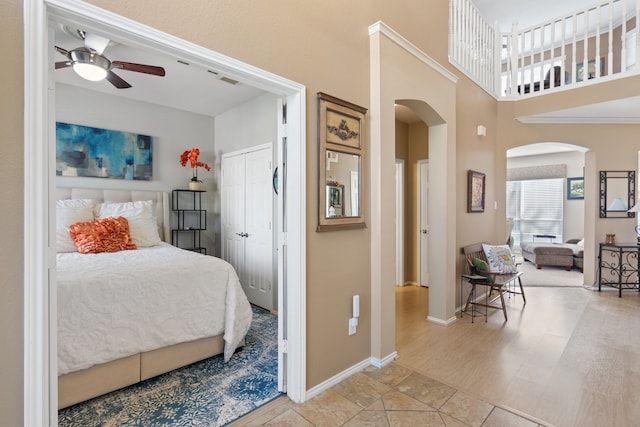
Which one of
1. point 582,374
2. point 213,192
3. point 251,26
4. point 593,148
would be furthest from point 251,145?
point 593,148

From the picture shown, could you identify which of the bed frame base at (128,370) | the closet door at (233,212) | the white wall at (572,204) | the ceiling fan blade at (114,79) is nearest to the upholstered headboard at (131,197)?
the closet door at (233,212)

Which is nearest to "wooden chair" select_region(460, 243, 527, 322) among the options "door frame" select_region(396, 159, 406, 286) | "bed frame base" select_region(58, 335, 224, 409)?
"door frame" select_region(396, 159, 406, 286)

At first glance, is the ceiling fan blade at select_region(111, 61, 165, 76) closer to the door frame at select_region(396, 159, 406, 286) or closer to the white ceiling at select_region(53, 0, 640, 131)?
the white ceiling at select_region(53, 0, 640, 131)

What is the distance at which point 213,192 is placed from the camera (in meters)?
5.12

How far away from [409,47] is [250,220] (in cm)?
278

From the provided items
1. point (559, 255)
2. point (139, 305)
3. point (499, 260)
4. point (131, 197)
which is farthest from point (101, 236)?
point (559, 255)

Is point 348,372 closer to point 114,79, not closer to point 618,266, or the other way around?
point 114,79

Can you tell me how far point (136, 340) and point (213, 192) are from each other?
3.16m

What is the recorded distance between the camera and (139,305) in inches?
88.8

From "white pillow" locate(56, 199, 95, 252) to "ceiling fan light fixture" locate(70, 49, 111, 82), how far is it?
1.66 metres

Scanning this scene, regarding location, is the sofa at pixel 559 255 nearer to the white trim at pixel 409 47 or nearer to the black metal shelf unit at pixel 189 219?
the white trim at pixel 409 47

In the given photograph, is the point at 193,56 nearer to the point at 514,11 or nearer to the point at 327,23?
the point at 327,23

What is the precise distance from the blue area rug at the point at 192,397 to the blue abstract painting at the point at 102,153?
A: 2881 mm

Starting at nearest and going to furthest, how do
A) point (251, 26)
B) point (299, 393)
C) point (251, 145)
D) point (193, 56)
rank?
1. point (193, 56)
2. point (251, 26)
3. point (299, 393)
4. point (251, 145)
